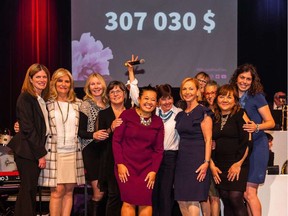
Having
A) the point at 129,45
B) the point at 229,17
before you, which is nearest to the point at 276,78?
the point at 229,17

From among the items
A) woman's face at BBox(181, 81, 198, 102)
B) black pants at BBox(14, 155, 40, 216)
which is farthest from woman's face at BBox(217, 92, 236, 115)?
black pants at BBox(14, 155, 40, 216)

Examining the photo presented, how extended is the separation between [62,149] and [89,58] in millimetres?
4245

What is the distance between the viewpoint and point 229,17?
8320mm

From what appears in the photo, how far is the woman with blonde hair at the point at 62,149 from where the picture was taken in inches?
165

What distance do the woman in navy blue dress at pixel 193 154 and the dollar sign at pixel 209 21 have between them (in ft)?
14.5

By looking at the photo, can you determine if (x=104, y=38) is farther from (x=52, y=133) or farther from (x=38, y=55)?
(x=52, y=133)

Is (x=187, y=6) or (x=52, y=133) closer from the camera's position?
A: (x=52, y=133)

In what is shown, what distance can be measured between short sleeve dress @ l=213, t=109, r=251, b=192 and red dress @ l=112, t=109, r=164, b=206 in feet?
1.60

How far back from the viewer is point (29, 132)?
4.06m

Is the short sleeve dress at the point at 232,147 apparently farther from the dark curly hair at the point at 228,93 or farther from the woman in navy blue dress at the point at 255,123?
the woman in navy blue dress at the point at 255,123

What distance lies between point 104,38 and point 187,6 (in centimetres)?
149

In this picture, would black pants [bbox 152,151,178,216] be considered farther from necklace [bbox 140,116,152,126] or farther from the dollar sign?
the dollar sign

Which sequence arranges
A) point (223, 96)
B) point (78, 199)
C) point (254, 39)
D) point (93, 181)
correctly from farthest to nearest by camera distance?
point (254, 39) → point (78, 199) → point (93, 181) → point (223, 96)

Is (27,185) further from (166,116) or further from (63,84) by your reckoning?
(166,116)
